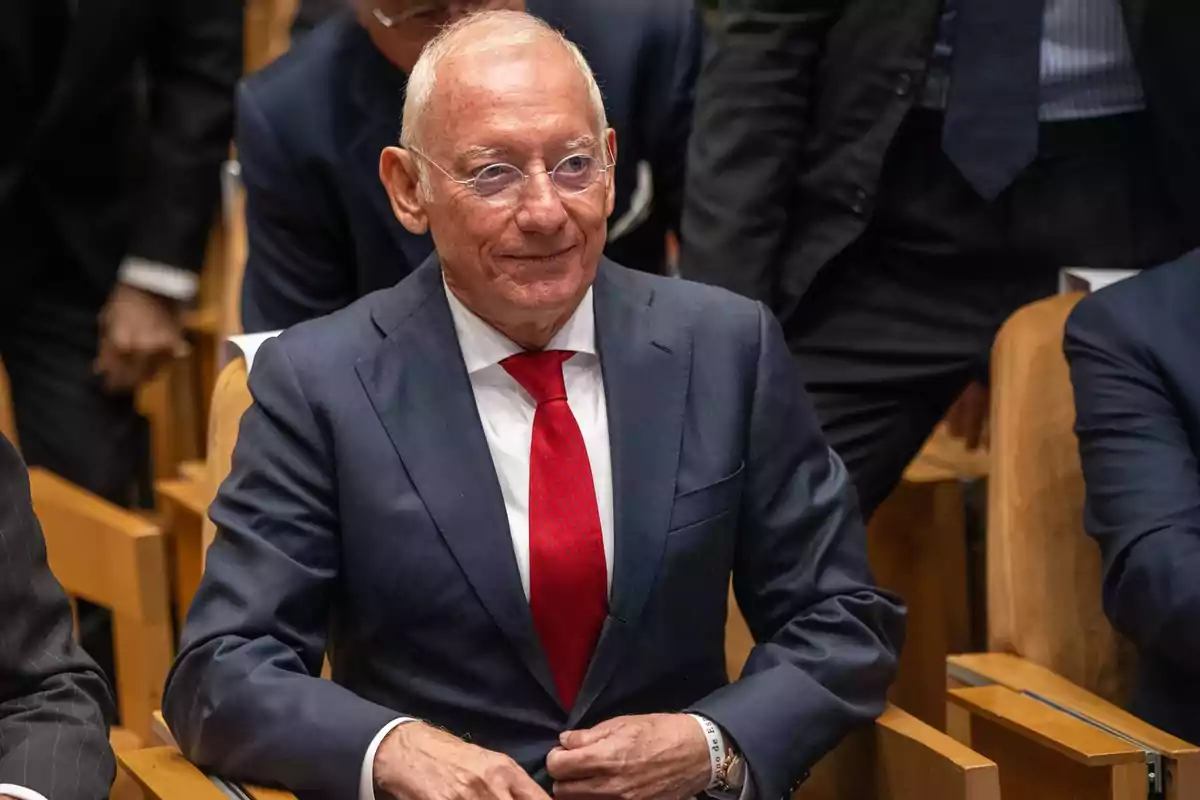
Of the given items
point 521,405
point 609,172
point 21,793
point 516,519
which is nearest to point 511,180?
point 609,172

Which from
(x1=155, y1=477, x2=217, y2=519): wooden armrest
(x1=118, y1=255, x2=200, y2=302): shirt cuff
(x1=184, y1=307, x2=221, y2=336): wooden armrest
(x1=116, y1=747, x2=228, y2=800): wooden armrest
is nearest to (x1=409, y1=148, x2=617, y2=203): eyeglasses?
(x1=116, y1=747, x2=228, y2=800): wooden armrest

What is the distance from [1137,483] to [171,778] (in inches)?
42.7

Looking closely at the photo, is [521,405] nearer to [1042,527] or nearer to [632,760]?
[632,760]

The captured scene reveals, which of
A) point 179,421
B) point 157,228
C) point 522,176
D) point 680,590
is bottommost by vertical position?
point 179,421

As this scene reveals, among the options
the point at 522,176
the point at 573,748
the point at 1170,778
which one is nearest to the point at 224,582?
A: the point at 573,748

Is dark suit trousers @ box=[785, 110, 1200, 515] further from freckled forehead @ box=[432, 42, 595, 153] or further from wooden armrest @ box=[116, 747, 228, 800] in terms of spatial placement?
wooden armrest @ box=[116, 747, 228, 800]

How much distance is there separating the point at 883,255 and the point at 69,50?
1380 mm

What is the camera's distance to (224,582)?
6.34 ft

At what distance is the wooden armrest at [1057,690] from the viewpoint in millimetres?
2016

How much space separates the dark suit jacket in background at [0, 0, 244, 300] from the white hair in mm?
1289

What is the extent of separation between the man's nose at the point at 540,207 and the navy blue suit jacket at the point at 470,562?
6.3 inches

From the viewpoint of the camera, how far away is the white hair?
1.93m

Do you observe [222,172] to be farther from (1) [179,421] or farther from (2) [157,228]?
(1) [179,421]

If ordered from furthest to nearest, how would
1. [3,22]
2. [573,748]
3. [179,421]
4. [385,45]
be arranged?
1. [179,421]
2. [3,22]
3. [385,45]
4. [573,748]
